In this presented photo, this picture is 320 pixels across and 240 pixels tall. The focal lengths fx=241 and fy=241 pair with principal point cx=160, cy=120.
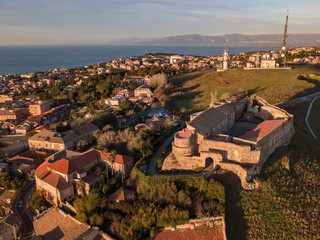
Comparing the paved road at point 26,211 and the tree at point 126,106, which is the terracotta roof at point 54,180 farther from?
the tree at point 126,106

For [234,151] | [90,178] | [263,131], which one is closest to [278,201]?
[234,151]

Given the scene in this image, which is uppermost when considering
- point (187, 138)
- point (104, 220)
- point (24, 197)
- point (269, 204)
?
point (187, 138)

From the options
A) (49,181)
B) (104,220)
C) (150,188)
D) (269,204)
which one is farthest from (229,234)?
(49,181)

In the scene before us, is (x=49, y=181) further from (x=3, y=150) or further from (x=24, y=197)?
(x=3, y=150)

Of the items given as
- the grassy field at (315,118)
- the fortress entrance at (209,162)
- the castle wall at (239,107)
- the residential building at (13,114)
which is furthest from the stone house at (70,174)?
the residential building at (13,114)

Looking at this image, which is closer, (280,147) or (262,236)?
(262,236)
